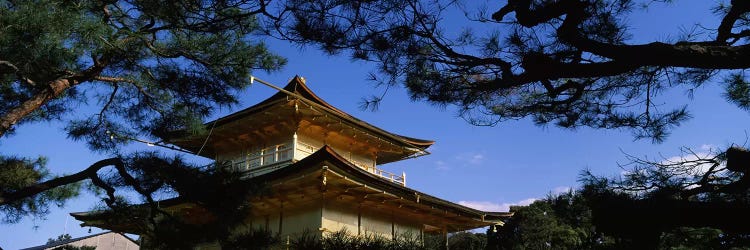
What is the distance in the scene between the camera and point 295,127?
11.6 meters

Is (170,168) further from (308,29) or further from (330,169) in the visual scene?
(330,169)

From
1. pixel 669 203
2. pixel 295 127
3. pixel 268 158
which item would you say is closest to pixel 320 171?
pixel 295 127

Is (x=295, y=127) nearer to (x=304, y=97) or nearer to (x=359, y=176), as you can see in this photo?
(x=304, y=97)

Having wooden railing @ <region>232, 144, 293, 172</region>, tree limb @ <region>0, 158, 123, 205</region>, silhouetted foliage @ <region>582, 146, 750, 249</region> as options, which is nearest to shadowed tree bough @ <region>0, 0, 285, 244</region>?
tree limb @ <region>0, 158, 123, 205</region>

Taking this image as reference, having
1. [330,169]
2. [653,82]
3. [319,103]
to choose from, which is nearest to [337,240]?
[653,82]

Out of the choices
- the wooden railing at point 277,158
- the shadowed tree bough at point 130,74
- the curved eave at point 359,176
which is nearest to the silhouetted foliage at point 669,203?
the shadowed tree bough at point 130,74

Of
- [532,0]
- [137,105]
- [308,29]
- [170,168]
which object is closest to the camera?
[532,0]

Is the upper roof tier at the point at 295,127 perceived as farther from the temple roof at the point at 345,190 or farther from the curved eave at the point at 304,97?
the temple roof at the point at 345,190

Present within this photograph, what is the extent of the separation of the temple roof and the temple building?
0.6 inches

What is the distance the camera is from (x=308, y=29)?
3781 mm

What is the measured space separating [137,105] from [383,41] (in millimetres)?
3785

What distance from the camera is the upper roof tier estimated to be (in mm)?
11336

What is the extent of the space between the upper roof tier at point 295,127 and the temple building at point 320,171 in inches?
0.8

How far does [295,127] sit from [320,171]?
8.80 ft
